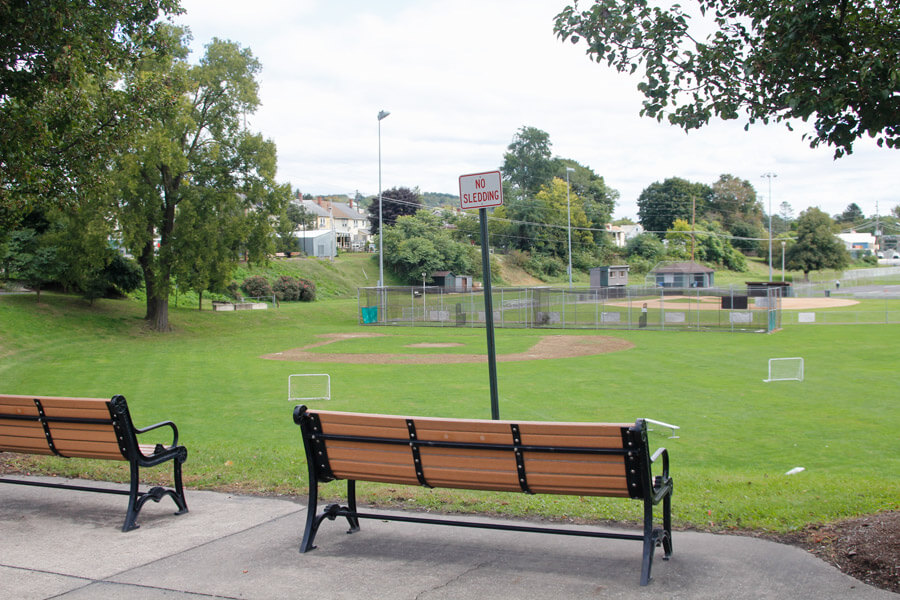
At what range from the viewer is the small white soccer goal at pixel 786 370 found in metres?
19.6

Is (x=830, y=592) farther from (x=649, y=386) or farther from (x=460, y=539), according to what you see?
(x=649, y=386)

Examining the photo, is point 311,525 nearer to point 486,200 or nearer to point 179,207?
point 486,200

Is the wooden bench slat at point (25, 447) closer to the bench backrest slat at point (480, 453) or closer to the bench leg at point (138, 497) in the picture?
the bench leg at point (138, 497)

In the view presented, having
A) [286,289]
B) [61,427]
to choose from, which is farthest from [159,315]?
[61,427]

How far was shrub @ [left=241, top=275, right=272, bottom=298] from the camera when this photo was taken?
5938 cm

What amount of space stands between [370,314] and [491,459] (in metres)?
43.6

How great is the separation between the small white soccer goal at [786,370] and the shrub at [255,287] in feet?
149

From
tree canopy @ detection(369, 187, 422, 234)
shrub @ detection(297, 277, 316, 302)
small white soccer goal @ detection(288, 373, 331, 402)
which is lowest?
small white soccer goal @ detection(288, 373, 331, 402)

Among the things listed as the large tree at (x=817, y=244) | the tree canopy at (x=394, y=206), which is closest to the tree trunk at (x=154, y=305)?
the tree canopy at (x=394, y=206)

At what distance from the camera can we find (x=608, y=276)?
238 ft

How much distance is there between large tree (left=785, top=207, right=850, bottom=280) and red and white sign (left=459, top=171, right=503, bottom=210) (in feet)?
294

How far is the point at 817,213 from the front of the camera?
284 feet

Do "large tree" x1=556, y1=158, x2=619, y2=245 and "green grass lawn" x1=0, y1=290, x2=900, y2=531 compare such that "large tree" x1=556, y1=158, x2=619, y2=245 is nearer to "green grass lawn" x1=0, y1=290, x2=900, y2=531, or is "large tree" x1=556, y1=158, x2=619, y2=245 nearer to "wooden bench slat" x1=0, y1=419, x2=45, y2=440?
"green grass lawn" x1=0, y1=290, x2=900, y2=531

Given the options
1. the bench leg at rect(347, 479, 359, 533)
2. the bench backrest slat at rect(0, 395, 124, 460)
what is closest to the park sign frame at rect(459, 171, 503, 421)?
the bench leg at rect(347, 479, 359, 533)
